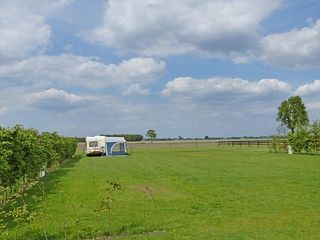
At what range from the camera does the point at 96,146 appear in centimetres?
4509

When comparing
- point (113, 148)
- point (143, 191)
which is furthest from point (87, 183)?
point (113, 148)

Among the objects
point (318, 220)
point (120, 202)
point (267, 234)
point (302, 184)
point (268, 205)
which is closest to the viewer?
point (267, 234)

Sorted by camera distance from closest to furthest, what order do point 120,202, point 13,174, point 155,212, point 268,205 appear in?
point 155,212 < point 268,205 < point 120,202 < point 13,174

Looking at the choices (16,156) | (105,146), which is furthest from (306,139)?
(16,156)

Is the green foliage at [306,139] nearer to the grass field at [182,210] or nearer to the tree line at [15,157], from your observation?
the grass field at [182,210]

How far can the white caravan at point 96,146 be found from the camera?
44812mm

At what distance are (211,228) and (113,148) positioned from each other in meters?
38.3

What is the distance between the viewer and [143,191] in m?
14.3

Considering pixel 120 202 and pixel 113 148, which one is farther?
pixel 113 148

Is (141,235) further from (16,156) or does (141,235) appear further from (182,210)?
(16,156)

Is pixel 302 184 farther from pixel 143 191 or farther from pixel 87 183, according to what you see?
pixel 87 183

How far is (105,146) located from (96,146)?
0.89 m

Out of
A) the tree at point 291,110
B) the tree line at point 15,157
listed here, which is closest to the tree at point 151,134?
the tree at point 291,110

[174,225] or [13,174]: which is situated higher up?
[13,174]
